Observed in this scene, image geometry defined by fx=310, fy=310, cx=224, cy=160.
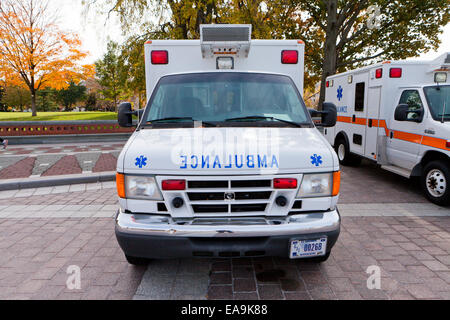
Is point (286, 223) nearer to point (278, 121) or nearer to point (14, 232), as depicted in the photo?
point (278, 121)

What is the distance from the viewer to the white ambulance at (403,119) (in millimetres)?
5891

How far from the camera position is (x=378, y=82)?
7.43 meters

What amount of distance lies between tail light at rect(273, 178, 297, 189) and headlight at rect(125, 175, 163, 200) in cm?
106

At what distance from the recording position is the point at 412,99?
6590 millimetres

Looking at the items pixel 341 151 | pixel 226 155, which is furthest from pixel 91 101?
pixel 226 155

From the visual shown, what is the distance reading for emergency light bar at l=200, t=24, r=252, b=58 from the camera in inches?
195

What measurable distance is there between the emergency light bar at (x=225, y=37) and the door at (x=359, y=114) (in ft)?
14.7

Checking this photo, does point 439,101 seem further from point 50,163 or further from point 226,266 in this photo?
point 50,163

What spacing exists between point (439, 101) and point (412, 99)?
58 cm

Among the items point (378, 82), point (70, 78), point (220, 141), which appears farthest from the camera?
point (70, 78)

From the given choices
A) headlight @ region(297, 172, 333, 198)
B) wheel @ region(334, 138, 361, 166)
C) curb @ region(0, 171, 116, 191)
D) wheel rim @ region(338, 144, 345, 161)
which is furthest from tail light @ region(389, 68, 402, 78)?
curb @ region(0, 171, 116, 191)

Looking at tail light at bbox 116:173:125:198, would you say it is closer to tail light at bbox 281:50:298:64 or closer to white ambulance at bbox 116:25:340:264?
white ambulance at bbox 116:25:340:264

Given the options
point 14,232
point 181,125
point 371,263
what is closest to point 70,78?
point 14,232

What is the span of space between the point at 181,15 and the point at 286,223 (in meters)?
12.7
